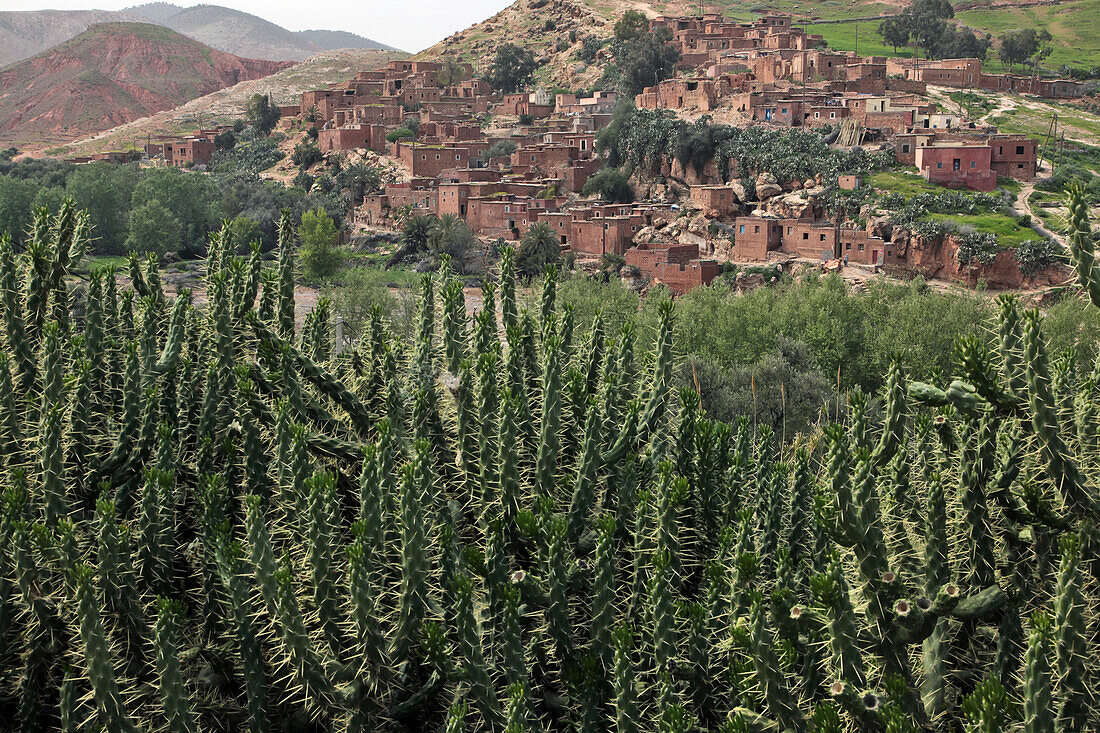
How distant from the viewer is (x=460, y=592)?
13.8 ft

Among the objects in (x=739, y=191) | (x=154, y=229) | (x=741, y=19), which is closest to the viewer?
(x=154, y=229)

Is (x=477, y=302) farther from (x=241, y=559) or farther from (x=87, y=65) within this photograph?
(x=87, y=65)

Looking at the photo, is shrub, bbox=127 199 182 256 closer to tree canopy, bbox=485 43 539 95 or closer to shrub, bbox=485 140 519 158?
shrub, bbox=485 140 519 158

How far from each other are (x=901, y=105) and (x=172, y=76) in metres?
109

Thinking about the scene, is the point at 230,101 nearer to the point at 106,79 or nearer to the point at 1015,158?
the point at 106,79

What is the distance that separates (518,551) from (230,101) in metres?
106

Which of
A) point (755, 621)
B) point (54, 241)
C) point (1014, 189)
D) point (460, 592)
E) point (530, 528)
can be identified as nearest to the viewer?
point (755, 621)

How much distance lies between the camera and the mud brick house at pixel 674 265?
4047cm

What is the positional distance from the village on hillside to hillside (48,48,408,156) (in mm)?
13058

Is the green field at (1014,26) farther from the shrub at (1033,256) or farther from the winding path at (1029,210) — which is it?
the shrub at (1033,256)

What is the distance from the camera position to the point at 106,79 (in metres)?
118

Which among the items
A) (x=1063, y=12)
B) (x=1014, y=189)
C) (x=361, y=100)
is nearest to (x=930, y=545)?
(x=1014, y=189)

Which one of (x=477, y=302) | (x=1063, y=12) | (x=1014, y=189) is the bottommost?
(x=477, y=302)

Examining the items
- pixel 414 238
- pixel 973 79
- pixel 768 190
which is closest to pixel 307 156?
pixel 414 238
